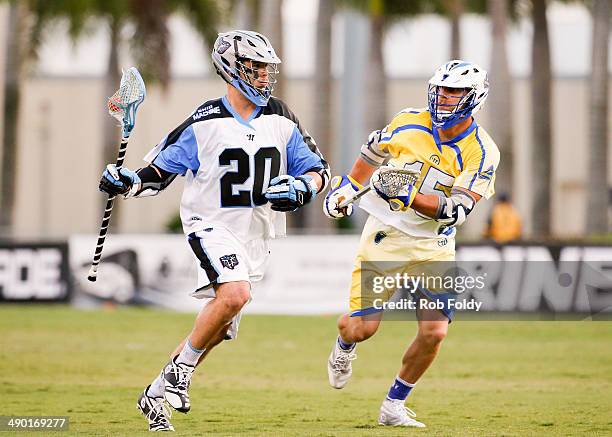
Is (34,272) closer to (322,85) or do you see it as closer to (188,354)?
(188,354)

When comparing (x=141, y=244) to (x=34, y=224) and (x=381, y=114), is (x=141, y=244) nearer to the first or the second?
(x=381, y=114)

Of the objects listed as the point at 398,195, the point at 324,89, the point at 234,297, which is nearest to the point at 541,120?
the point at 324,89

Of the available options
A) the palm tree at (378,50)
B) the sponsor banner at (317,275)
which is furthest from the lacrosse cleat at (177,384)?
the palm tree at (378,50)

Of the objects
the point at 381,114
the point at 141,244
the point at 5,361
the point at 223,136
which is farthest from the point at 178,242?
the point at 381,114

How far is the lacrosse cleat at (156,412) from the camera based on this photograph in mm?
10016

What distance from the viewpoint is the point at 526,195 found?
52594 mm

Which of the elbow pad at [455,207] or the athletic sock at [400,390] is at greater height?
the elbow pad at [455,207]

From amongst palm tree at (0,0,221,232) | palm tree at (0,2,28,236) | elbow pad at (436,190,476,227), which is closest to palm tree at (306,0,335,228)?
palm tree at (0,0,221,232)

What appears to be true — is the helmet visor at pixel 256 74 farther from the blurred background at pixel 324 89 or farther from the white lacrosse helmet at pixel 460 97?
the blurred background at pixel 324 89

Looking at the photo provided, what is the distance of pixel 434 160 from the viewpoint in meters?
10.6

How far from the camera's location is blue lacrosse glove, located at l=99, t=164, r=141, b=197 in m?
9.61

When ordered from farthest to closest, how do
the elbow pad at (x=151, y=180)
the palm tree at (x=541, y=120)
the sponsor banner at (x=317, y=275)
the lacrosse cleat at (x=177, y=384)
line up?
the palm tree at (x=541, y=120), the sponsor banner at (x=317, y=275), the elbow pad at (x=151, y=180), the lacrosse cleat at (x=177, y=384)

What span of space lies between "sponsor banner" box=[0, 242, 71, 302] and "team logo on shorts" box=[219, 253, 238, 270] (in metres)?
14.1

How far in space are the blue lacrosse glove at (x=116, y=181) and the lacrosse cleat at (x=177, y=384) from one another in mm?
1345
